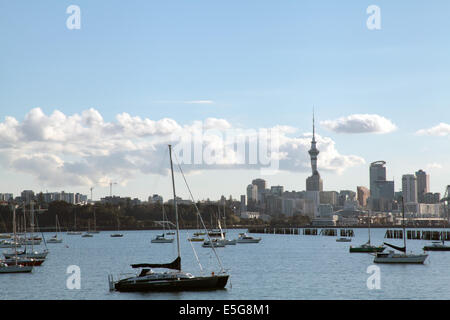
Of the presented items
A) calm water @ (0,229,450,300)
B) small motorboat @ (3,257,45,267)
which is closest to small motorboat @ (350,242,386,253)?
calm water @ (0,229,450,300)

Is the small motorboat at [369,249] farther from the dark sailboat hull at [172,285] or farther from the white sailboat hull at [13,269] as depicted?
the dark sailboat hull at [172,285]

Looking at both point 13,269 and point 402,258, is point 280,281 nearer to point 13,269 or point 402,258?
point 402,258

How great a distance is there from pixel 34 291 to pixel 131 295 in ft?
42.3

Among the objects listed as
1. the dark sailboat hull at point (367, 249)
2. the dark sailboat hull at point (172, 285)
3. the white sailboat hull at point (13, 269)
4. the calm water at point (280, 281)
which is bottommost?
the dark sailboat hull at point (367, 249)

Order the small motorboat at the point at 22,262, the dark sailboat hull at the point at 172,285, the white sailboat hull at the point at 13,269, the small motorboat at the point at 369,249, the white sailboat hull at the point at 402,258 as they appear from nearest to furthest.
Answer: the dark sailboat hull at the point at 172,285
the white sailboat hull at the point at 13,269
the small motorboat at the point at 22,262
the white sailboat hull at the point at 402,258
the small motorboat at the point at 369,249

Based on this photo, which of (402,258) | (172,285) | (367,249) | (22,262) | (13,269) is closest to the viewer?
(172,285)

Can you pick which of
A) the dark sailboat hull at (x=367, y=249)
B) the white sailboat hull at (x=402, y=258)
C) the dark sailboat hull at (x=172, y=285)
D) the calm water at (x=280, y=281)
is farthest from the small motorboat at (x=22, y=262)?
the dark sailboat hull at (x=367, y=249)

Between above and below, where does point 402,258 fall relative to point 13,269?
below

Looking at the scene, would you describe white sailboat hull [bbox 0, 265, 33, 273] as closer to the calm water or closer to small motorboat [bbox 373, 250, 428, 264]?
the calm water

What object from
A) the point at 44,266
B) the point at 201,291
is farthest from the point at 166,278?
the point at 44,266

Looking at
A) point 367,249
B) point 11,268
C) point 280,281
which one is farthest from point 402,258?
point 11,268
